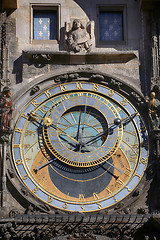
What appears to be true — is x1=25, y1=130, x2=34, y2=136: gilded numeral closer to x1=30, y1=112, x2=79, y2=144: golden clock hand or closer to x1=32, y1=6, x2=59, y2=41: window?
x1=30, y1=112, x2=79, y2=144: golden clock hand

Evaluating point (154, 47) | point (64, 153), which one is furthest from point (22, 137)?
point (154, 47)

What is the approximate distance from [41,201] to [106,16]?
4.66 metres

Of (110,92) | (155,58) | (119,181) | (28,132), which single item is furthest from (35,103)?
(155,58)

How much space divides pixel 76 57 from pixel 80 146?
206 centimetres

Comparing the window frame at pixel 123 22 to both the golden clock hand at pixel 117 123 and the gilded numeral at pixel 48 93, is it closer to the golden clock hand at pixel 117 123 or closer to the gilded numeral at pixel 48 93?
the gilded numeral at pixel 48 93

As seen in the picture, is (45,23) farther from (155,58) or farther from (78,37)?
(155,58)

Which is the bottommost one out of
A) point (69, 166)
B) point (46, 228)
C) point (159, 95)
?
point (46, 228)

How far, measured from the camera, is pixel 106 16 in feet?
62.4

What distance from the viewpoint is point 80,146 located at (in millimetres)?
17531

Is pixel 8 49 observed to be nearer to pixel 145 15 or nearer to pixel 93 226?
pixel 145 15

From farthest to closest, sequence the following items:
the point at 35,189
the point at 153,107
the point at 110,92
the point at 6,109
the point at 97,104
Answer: the point at 110,92, the point at 97,104, the point at 153,107, the point at 6,109, the point at 35,189

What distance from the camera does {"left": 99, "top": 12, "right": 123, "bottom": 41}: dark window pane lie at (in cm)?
1883

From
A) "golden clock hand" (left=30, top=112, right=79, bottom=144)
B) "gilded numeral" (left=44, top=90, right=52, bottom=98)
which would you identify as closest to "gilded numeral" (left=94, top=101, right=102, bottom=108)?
"golden clock hand" (left=30, top=112, right=79, bottom=144)

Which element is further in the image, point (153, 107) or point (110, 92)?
point (110, 92)
